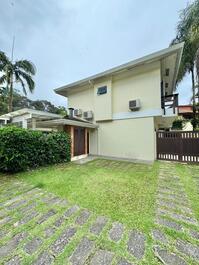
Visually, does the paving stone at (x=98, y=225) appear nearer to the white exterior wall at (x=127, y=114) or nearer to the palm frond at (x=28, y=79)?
the white exterior wall at (x=127, y=114)

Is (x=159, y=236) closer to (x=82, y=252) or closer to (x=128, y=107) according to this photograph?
(x=82, y=252)

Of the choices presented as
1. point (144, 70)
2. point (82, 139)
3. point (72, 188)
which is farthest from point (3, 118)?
point (144, 70)

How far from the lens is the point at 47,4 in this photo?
8438 mm

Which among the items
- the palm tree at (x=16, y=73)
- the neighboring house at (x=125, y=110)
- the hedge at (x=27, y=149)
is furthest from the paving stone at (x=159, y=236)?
the palm tree at (x=16, y=73)

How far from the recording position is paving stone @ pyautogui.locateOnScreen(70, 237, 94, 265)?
1693mm

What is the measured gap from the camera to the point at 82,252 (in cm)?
182

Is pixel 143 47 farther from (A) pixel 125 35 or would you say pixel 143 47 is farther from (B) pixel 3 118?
(B) pixel 3 118

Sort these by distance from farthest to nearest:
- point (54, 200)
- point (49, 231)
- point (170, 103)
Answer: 1. point (170, 103)
2. point (54, 200)
3. point (49, 231)

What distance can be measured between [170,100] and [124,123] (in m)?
3.38

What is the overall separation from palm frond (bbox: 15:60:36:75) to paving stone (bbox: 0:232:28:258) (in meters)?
15.2

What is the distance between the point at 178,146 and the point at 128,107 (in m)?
3.94

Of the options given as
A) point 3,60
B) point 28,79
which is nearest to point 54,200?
point 28,79

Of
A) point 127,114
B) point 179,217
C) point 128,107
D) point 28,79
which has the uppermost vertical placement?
point 28,79

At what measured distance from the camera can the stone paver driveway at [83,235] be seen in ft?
5.71
